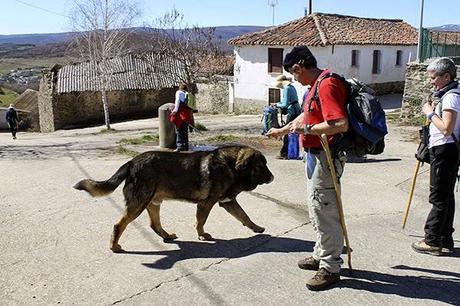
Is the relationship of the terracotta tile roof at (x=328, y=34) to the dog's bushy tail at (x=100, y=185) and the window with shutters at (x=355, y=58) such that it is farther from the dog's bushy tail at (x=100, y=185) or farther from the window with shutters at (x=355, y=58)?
the dog's bushy tail at (x=100, y=185)

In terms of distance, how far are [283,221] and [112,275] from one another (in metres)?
2.33

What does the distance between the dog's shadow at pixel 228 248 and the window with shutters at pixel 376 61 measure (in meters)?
24.4

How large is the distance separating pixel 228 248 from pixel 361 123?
205 centimetres

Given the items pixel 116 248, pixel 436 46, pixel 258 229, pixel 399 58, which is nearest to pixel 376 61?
pixel 399 58

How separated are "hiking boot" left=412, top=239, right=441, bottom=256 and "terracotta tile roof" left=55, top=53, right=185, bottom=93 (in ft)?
85.7

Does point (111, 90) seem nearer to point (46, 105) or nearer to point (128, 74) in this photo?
point (128, 74)

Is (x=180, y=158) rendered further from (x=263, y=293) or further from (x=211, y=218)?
(x=263, y=293)

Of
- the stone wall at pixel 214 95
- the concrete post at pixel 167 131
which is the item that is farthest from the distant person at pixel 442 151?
the stone wall at pixel 214 95

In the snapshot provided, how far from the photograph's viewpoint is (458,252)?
16.0 ft

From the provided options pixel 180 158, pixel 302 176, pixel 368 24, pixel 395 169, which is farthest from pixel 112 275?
pixel 368 24

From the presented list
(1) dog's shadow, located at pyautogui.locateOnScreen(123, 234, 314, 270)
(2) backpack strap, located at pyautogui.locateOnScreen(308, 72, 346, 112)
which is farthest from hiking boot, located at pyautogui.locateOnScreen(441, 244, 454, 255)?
(2) backpack strap, located at pyautogui.locateOnScreen(308, 72, 346, 112)

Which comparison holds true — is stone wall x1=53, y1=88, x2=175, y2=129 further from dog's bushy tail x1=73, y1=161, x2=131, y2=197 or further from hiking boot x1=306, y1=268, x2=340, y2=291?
hiking boot x1=306, y1=268, x2=340, y2=291

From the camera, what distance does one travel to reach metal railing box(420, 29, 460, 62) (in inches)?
711

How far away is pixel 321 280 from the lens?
159 inches
